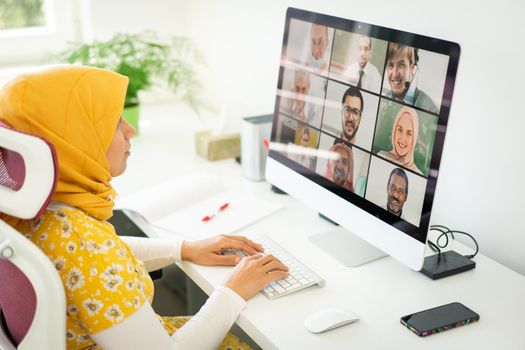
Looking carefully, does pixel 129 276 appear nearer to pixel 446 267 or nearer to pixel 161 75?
pixel 446 267

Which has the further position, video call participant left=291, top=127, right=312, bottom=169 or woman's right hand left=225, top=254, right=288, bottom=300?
video call participant left=291, top=127, right=312, bottom=169

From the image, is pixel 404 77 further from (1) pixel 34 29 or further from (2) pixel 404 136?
(1) pixel 34 29

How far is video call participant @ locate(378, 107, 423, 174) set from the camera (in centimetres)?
126

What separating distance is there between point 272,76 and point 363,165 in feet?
2.86

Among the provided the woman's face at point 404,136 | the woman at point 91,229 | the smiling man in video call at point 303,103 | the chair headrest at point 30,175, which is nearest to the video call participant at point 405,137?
the woman's face at point 404,136

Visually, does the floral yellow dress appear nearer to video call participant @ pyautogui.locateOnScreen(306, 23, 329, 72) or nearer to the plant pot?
video call participant @ pyautogui.locateOnScreen(306, 23, 329, 72)

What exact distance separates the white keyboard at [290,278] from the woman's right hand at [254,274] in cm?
1

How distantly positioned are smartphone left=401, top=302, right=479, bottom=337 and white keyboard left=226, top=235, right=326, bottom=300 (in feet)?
0.69

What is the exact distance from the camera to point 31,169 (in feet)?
3.29

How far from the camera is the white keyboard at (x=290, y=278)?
4.39ft

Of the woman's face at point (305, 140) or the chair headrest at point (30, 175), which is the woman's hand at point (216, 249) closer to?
the woman's face at point (305, 140)

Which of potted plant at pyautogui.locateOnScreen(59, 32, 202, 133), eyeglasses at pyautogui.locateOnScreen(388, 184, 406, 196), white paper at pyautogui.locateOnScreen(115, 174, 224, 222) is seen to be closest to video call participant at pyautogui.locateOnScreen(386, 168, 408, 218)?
eyeglasses at pyautogui.locateOnScreen(388, 184, 406, 196)

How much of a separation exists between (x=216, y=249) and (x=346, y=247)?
1.00ft

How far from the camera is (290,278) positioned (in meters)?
1.38
